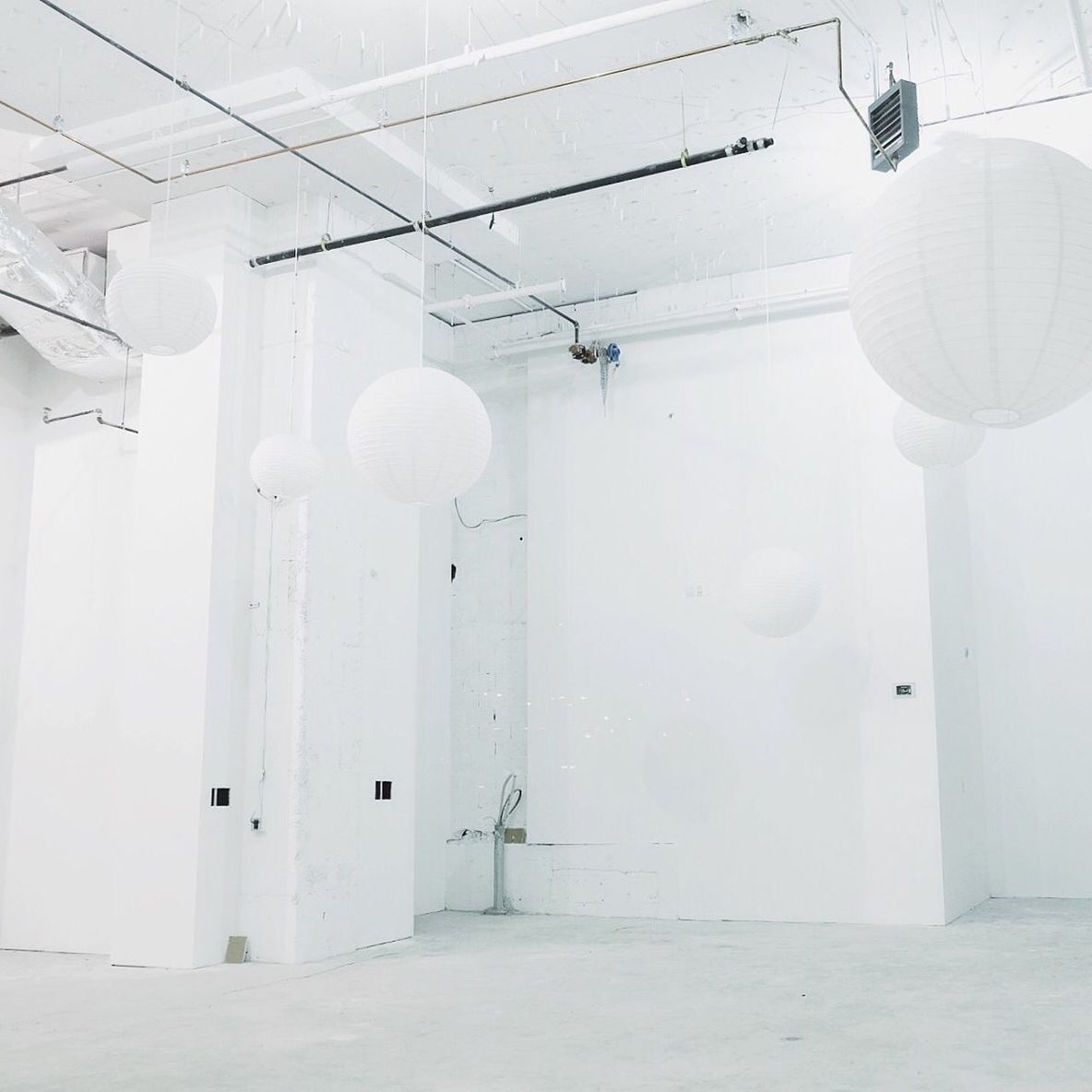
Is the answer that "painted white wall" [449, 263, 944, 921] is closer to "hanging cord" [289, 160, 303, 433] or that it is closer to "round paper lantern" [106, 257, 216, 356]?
"hanging cord" [289, 160, 303, 433]

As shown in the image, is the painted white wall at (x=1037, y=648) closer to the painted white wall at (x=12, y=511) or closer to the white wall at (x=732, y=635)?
the white wall at (x=732, y=635)

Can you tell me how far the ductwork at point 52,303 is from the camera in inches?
255

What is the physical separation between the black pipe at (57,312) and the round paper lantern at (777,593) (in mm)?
3848

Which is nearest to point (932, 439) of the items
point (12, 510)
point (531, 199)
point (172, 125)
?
point (531, 199)

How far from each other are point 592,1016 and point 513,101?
430cm

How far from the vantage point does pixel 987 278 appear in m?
2.61

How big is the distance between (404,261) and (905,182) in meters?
5.24

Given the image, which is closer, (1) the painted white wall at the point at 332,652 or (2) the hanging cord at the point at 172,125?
(2) the hanging cord at the point at 172,125

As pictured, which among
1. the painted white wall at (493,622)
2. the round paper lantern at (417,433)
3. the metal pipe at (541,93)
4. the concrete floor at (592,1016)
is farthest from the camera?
the painted white wall at (493,622)

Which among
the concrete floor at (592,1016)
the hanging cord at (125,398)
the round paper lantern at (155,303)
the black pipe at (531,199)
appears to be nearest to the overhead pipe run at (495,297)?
the black pipe at (531,199)

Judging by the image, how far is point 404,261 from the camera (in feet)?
25.1

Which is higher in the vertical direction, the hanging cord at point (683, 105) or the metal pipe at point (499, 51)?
the hanging cord at point (683, 105)

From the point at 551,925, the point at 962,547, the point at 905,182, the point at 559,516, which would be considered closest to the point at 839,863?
the point at 551,925

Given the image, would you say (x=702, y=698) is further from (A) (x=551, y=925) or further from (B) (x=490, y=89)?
(B) (x=490, y=89)
